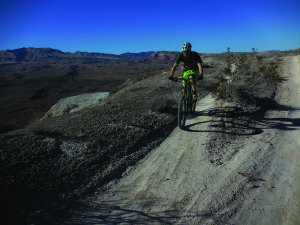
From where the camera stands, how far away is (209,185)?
10.7ft

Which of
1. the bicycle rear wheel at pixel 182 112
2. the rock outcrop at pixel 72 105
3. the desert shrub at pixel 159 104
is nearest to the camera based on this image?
the bicycle rear wheel at pixel 182 112

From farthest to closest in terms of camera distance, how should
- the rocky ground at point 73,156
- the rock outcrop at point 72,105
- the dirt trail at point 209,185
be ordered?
the rock outcrop at point 72,105 → the rocky ground at point 73,156 → the dirt trail at point 209,185

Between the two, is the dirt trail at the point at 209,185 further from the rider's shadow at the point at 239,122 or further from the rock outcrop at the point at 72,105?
the rock outcrop at the point at 72,105

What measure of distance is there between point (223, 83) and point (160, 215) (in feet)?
20.2

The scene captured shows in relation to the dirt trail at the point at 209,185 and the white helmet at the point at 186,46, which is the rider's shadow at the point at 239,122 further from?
the white helmet at the point at 186,46

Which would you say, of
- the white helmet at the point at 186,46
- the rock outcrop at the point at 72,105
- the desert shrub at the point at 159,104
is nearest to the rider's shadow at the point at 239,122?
the desert shrub at the point at 159,104

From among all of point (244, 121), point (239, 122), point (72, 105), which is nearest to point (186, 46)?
point (239, 122)

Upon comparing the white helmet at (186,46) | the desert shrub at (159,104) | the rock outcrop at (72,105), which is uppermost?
the white helmet at (186,46)

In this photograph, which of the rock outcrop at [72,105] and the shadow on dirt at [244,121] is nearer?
the shadow on dirt at [244,121]

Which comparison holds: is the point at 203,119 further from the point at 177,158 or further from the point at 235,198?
the point at 235,198

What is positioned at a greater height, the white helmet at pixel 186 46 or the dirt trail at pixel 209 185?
the white helmet at pixel 186 46

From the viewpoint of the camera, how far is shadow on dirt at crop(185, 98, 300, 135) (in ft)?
17.3

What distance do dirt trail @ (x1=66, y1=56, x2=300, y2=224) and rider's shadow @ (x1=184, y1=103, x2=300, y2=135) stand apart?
27 cm

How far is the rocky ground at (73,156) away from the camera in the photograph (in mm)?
2867
